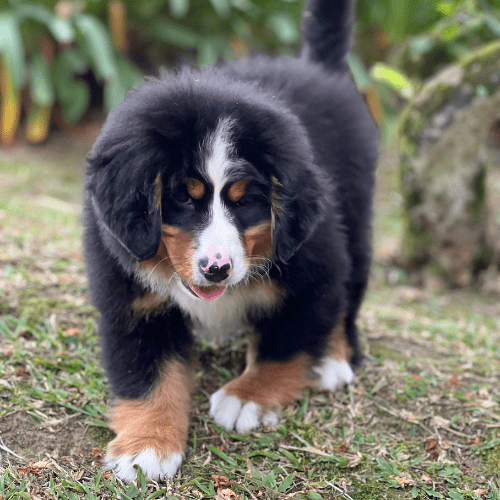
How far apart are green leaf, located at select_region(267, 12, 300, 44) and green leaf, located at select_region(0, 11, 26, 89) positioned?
2974 mm

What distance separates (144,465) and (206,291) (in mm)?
713

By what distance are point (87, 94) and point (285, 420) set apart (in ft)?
19.0

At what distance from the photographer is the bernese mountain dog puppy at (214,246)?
7.24 ft

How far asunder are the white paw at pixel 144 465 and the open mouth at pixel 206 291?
64 cm

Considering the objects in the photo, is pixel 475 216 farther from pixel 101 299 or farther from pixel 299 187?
pixel 101 299

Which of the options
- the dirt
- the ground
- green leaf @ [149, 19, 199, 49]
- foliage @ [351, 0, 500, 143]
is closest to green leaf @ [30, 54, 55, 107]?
green leaf @ [149, 19, 199, 49]

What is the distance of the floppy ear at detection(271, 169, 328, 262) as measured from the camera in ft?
7.64

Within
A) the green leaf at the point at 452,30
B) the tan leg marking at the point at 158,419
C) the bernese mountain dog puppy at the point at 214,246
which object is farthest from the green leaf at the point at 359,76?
the tan leg marking at the point at 158,419

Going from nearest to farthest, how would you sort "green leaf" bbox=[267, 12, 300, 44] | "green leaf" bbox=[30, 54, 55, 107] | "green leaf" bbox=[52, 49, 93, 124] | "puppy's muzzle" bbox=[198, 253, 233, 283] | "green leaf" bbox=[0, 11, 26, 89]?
"puppy's muzzle" bbox=[198, 253, 233, 283], "green leaf" bbox=[0, 11, 26, 89], "green leaf" bbox=[30, 54, 55, 107], "green leaf" bbox=[52, 49, 93, 124], "green leaf" bbox=[267, 12, 300, 44]

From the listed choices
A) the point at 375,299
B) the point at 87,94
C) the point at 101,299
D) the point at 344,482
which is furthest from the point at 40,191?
the point at 344,482

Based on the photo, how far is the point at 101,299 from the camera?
2561 millimetres

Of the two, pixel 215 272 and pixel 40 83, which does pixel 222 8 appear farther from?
pixel 215 272

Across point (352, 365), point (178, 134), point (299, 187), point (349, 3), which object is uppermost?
point (349, 3)

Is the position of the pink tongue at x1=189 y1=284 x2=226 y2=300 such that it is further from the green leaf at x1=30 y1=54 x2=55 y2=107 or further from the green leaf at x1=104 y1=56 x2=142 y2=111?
the green leaf at x1=30 y1=54 x2=55 y2=107
